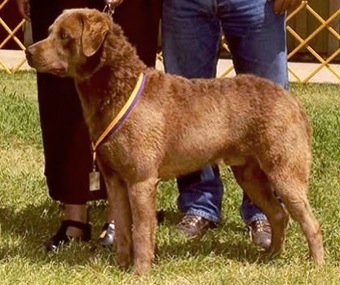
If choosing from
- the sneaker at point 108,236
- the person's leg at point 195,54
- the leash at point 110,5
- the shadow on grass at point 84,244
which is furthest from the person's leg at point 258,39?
the sneaker at point 108,236

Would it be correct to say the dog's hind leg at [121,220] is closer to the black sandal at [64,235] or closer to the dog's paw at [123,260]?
the dog's paw at [123,260]

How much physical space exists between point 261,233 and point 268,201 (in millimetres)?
335

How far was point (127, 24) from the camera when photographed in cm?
550

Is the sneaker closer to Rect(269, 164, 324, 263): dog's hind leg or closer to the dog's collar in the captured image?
the dog's collar

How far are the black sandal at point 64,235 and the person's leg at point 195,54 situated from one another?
0.59m

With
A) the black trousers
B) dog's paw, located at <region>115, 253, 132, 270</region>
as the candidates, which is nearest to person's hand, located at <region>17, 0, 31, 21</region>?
the black trousers

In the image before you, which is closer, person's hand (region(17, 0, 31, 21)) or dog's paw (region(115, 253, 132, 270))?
dog's paw (region(115, 253, 132, 270))

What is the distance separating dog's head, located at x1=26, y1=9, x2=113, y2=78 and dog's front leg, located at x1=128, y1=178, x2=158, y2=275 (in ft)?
2.16

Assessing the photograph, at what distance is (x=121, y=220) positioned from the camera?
201 inches

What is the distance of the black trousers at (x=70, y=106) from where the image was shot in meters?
5.46

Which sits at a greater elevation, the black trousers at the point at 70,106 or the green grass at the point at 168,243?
the black trousers at the point at 70,106

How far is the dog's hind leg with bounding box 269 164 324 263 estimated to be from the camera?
5090 mm

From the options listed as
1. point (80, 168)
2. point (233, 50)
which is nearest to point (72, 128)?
point (80, 168)

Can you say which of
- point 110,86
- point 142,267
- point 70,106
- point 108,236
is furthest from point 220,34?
point 142,267
